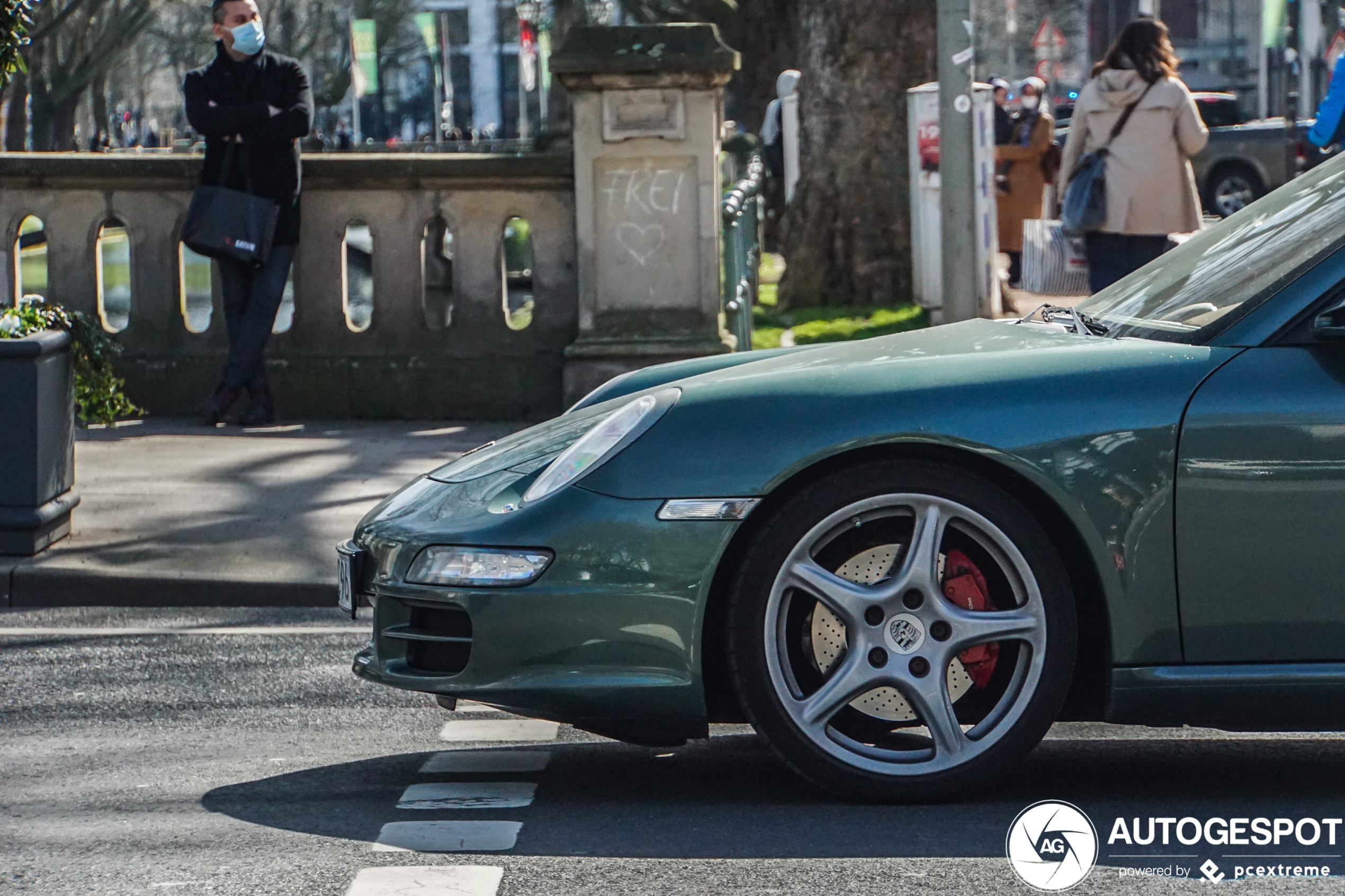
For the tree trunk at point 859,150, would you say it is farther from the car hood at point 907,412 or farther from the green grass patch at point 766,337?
the car hood at point 907,412

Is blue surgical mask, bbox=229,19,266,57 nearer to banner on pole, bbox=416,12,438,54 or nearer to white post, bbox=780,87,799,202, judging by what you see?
white post, bbox=780,87,799,202

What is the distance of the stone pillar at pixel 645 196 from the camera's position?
9516mm

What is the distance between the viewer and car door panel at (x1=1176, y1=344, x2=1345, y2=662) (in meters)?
3.69

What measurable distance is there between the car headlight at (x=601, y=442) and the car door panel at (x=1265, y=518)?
1069mm

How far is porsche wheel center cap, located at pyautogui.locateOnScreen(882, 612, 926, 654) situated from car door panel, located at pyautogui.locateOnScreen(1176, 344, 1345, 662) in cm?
52

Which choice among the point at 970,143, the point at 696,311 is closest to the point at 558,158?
the point at 696,311

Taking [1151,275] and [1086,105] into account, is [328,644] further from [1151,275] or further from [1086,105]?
[1086,105]

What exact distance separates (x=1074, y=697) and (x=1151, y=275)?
4.05 ft

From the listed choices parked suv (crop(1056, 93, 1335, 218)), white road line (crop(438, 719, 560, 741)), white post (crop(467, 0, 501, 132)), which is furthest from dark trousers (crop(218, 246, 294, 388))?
white post (crop(467, 0, 501, 132))

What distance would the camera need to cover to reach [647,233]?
971 cm

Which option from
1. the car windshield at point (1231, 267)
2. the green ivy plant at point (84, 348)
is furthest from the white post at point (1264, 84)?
the car windshield at point (1231, 267)

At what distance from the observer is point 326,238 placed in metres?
10.1

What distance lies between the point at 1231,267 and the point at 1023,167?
12121 mm

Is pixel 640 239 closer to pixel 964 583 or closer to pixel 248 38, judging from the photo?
pixel 248 38
